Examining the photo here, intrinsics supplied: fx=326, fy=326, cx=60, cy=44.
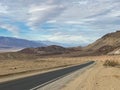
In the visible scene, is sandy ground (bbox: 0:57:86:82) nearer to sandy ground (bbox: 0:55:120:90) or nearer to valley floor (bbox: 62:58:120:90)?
sandy ground (bbox: 0:55:120:90)

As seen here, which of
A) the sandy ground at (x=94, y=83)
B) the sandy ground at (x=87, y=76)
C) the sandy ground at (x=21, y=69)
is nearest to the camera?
the sandy ground at (x=94, y=83)

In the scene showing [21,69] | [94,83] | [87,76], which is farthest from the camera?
[21,69]

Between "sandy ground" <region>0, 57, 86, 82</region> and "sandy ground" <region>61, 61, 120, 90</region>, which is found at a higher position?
"sandy ground" <region>0, 57, 86, 82</region>

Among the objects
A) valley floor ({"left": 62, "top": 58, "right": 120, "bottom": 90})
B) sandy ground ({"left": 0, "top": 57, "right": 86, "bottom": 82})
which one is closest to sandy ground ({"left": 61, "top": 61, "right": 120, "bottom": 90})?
valley floor ({"left": 62, "top": 58, "right": 120, "bottom": 90})

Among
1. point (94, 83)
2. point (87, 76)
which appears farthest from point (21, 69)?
point (94, 83)

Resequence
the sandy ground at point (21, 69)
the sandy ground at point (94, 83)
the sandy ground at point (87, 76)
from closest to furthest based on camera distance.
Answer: the sandy ground at point (94, 83) < the sandy ground at point (87, 76) < the sandy ground at point (21, 69)

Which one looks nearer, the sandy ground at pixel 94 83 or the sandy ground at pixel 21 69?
the sandy ground at pixel 94 83

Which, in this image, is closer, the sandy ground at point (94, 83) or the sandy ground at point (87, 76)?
the sandy ground at point (94, 83)

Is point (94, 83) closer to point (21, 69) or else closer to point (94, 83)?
point (94, 83)

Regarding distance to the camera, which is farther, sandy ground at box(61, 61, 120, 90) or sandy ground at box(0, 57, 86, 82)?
sandy ground at box(0, 57, 86, 82)

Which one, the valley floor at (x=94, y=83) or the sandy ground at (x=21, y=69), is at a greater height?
the sandy ground at (x=21, y=69)

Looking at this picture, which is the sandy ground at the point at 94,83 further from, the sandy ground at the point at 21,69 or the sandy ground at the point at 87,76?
→ the sandy ground at the point at 21,69

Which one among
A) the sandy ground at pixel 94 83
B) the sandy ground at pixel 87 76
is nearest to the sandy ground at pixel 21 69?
the sandy ground at pixel 87 76

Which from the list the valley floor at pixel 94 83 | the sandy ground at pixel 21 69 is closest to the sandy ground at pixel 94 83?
the valley floor at pixel 94 83
